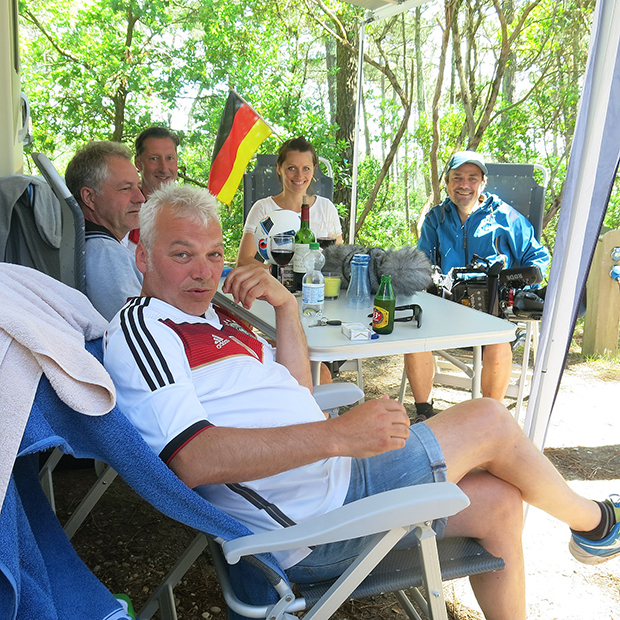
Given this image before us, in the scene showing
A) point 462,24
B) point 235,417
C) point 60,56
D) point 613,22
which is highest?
point 462,24

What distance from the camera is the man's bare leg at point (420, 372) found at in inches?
123

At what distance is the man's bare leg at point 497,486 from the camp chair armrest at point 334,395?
0.30m

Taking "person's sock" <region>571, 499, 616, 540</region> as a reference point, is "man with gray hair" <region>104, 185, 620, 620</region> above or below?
above

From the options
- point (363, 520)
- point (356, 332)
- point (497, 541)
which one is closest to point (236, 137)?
point (356, 332)

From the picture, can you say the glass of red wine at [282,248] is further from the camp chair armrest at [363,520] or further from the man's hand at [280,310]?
the camp chair armrest at [363,520]

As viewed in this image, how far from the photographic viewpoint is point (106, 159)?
2.36 meters

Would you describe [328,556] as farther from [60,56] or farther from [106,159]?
[60,56]

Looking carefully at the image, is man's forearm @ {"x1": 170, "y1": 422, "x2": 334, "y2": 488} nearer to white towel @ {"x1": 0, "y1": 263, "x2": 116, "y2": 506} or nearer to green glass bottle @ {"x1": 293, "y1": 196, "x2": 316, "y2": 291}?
white towel @ {"x1": 0, "y1": 263, "x2": 116, "y2": 506}

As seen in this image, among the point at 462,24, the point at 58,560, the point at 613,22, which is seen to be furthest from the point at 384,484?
the point at 462,24

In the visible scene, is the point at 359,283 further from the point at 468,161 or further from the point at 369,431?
the point at 468,161

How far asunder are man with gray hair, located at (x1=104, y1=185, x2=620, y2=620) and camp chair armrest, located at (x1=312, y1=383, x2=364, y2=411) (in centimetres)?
7

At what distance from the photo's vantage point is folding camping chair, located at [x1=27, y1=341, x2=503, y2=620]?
1038 mm

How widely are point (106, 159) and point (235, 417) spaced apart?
57.8 inches

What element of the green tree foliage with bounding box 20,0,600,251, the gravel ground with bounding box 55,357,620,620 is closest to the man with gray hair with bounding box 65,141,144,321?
the gravel ground with bounding box 55,357,620,620
